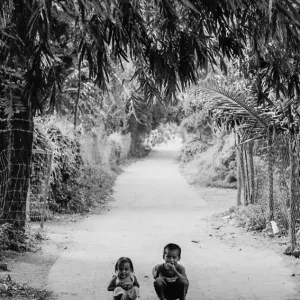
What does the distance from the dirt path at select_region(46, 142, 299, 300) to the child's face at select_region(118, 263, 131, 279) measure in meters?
1.40

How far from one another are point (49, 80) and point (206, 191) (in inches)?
625

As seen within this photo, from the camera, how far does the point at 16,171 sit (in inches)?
320

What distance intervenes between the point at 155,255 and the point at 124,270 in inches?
160

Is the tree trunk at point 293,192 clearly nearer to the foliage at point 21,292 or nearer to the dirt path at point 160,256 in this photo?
the dirt path at point 160,256

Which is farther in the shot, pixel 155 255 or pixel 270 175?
pixel 270 175

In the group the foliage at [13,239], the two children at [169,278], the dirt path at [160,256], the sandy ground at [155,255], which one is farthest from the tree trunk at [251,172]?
the two children at [169,278]

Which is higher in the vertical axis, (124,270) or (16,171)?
(16,171)

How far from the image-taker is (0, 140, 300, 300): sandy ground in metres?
6.38

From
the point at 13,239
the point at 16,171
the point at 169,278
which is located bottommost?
the point at 13,239

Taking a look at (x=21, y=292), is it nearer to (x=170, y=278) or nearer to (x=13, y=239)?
(x=170, y=278)

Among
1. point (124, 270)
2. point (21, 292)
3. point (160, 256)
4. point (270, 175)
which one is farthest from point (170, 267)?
point (270, 175)

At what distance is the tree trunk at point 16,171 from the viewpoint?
8.15 metres

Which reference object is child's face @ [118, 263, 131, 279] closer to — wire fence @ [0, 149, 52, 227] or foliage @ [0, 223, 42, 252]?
foliage @ [0, 223, 42, 252]

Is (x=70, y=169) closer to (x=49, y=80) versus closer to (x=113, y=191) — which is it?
(x=113, y=191)
